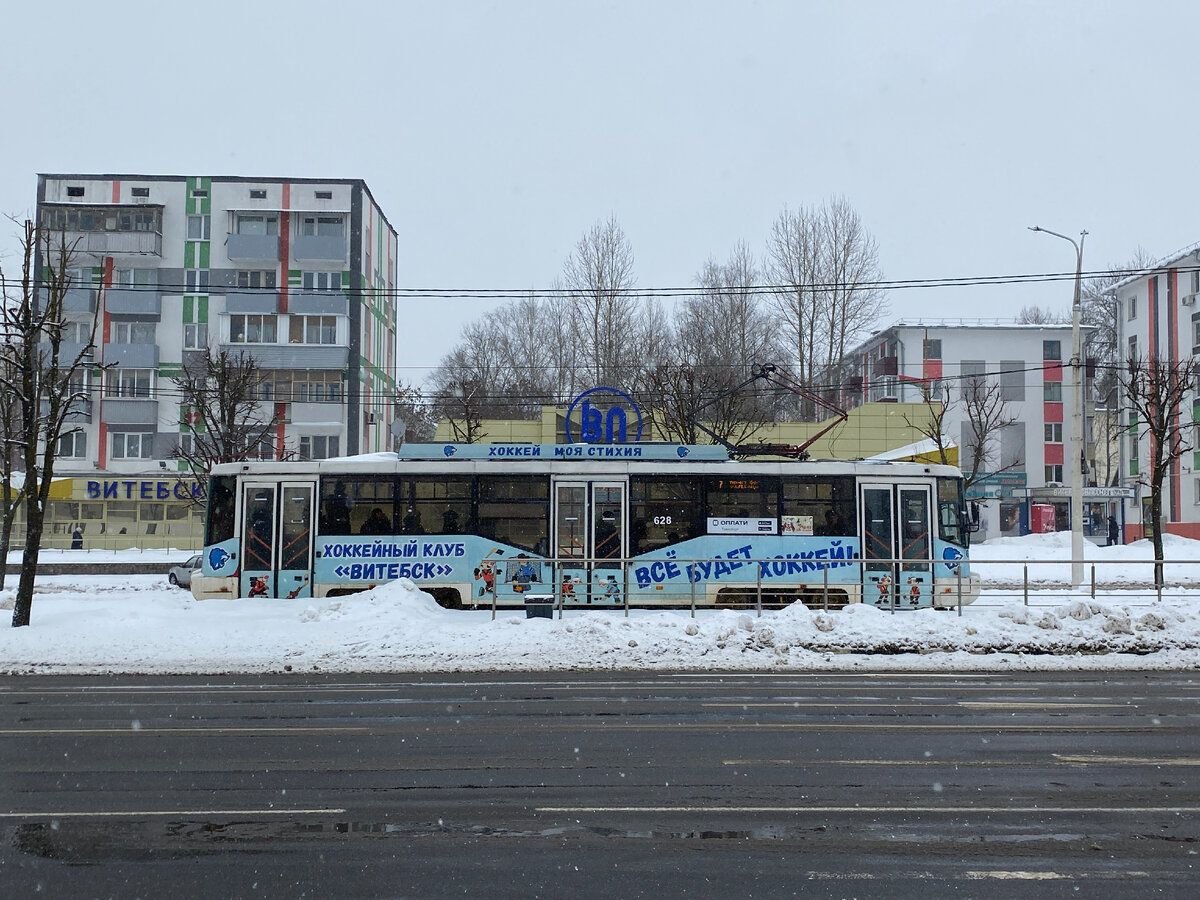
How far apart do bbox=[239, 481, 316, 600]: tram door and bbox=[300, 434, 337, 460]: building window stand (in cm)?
3703

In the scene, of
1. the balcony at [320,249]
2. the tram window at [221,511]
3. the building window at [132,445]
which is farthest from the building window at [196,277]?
the tram window at [221,511]

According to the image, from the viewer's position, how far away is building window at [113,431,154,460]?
59.2 metres

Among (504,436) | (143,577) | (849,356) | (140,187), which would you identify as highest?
(140,187)

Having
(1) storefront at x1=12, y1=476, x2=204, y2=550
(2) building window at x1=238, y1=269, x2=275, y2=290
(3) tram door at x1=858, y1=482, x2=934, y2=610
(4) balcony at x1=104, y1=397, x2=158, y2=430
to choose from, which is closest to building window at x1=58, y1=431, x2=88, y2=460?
(4) balcony at x1=104, y1=397, x2=158, y2=430

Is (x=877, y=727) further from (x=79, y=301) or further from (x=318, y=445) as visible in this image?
(x=79, y=301)

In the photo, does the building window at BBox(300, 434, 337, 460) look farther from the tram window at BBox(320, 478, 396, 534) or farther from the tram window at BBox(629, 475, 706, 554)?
the tram window at BBox(629, 475, 706, 554)

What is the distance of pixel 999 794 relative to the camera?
8.49 m

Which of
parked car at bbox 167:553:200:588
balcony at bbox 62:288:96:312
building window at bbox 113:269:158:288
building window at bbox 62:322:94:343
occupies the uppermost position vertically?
building window at bbox 113:269:158:288

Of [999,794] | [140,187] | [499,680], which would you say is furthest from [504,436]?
[999,794]

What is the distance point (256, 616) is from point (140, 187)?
47.4 meters

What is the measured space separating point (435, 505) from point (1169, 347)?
51.6 metres

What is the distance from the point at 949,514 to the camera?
23.0 metres

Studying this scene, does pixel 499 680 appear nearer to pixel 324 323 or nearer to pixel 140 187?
pixel 324 323

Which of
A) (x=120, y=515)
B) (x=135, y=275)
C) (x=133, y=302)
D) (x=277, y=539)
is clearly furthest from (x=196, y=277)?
(x=277, y=539)
